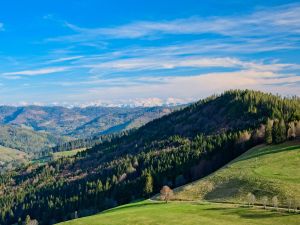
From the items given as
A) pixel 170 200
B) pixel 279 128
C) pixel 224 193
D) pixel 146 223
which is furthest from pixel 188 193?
pixel 279 128

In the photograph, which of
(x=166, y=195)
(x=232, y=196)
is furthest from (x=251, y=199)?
(x=166, y=195)

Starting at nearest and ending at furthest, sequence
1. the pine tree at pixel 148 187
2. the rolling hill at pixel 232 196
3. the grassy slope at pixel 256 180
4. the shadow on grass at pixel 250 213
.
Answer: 1. the shadow on grass at pixel 250 213
2. the rolling hill at pixel 232 196
3. the grassy slope at pixel 256 180
4. the pine tree at pixel 148 187

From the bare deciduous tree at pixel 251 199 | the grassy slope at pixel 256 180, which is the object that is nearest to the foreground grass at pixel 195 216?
the bare deciduous tree at pixel 251 199

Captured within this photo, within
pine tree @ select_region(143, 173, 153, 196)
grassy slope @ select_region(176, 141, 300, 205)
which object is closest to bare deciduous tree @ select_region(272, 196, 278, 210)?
grassy slope @ select_region(176, 141, 300, 205)

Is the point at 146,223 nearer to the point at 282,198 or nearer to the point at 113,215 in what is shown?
the point at 113,215

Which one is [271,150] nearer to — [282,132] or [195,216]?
[282,132]

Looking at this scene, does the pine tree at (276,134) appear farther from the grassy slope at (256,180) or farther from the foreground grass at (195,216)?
the foreground grass at (195,216)

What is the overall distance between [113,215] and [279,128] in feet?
335

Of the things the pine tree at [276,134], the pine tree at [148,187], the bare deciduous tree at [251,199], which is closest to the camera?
the bare deciduous tree at [251,199]

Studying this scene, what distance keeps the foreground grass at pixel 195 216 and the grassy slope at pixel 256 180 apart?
32.0ft

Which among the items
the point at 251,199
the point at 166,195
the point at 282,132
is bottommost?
the point at 166,195

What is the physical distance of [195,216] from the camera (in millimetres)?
102625

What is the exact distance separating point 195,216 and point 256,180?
34280 millimetres

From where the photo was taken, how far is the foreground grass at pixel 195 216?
91.6m
